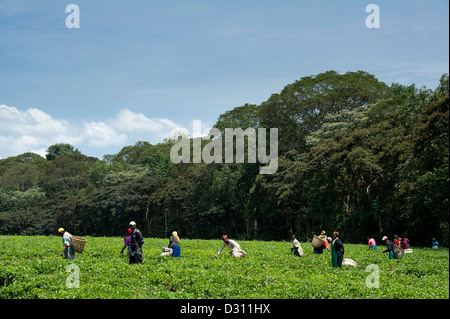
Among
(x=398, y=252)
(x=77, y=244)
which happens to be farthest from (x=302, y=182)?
(x=77, y=244)

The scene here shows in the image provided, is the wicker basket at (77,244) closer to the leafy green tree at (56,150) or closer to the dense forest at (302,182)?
the dense forest at (302,182)

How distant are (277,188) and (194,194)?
19.7 m

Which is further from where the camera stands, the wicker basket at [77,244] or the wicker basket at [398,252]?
the wicker basket at [398,252]

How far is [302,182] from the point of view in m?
46.2

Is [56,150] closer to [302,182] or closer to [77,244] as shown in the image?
[302,182]

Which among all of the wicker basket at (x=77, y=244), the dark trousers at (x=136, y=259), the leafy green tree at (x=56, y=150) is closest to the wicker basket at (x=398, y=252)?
the dark trousers at (x=136, y=259)

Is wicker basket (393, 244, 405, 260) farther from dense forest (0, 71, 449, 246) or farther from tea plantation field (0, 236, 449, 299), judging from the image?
dense forest (0, 71, 449, 246)

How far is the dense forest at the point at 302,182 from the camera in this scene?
3180 centimetres

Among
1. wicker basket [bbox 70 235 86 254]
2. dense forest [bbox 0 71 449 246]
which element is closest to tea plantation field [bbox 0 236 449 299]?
wicker basket [bbox 70 235 86 254]

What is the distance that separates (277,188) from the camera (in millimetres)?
47281
